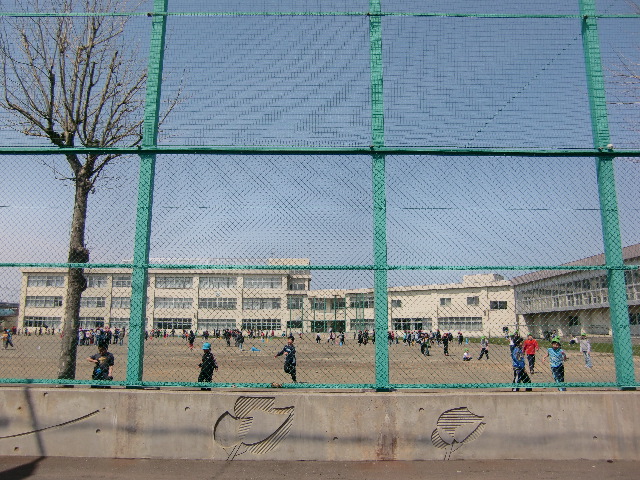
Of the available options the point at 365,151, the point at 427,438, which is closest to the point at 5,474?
the point at 427,438

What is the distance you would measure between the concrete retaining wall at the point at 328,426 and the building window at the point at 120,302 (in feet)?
3.75

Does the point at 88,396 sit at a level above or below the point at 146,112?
below

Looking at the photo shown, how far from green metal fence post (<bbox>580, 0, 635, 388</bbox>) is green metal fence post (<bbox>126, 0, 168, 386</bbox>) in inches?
Result: 209

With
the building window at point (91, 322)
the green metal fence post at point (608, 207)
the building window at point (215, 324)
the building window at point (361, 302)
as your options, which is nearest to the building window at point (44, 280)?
the building window at point (91, 322)

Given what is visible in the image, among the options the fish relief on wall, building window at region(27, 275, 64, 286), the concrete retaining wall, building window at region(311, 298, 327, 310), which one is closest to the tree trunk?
building window at region(27, 275, 64, 286)

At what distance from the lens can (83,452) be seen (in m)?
4.88

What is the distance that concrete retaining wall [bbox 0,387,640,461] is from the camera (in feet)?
15.9

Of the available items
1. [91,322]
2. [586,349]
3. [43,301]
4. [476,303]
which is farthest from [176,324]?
[586,349]

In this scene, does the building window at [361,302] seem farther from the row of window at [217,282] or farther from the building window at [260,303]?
the building window at [260,303]

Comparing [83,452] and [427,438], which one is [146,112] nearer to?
[83,452]

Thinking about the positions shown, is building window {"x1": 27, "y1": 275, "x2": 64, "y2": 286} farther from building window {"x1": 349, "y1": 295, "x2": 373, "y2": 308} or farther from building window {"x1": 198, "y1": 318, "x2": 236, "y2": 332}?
building window {"x1": 349, "y1": 295, "x2": 373, "y2": 308}

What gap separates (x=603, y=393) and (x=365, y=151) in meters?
3.72

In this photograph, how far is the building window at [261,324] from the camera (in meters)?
5.50

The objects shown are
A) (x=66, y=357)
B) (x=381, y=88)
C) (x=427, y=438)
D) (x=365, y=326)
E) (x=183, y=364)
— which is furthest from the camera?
(x=66, y=357)
